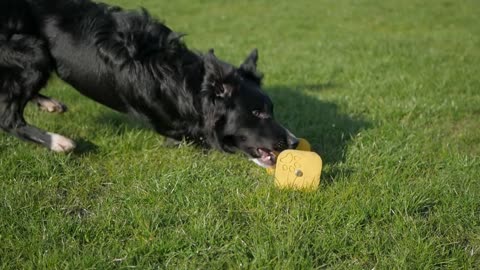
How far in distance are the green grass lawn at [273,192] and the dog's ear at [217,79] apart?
Result: 0.65 metres

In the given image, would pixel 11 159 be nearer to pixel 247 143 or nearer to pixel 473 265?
pixel 247 143

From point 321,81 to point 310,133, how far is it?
243cm

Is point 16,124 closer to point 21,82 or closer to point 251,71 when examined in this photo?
point 21,82

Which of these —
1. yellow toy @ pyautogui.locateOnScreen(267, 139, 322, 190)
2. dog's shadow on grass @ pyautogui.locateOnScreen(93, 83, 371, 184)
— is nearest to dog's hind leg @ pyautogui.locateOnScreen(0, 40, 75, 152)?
dog's shadow on grass @ pyautogui.locateOnScreen(93, 83, 371, 184)

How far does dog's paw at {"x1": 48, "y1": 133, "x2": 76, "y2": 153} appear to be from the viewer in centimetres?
403

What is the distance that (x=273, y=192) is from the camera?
3.43 m

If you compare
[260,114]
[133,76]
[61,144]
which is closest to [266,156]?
[260,114]

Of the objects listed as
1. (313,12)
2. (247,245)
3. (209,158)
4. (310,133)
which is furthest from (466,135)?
(313,12)

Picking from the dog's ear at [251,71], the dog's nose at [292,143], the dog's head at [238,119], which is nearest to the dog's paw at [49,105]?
the dog's head at [238,119]

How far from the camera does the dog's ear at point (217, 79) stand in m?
3.93

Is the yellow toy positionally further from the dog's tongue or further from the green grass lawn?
the dog's tongue

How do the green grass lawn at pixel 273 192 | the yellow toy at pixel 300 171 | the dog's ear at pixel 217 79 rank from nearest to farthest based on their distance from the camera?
the green grass lawn at pixel 273 192, the yellow toy at pixel 300 171, the dog's ear at pixel 217 79

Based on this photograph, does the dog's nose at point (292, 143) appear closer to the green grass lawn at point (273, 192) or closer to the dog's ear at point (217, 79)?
the green grass lawn at point (273, 192)

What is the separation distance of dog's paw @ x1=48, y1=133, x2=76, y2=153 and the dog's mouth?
168 cm
